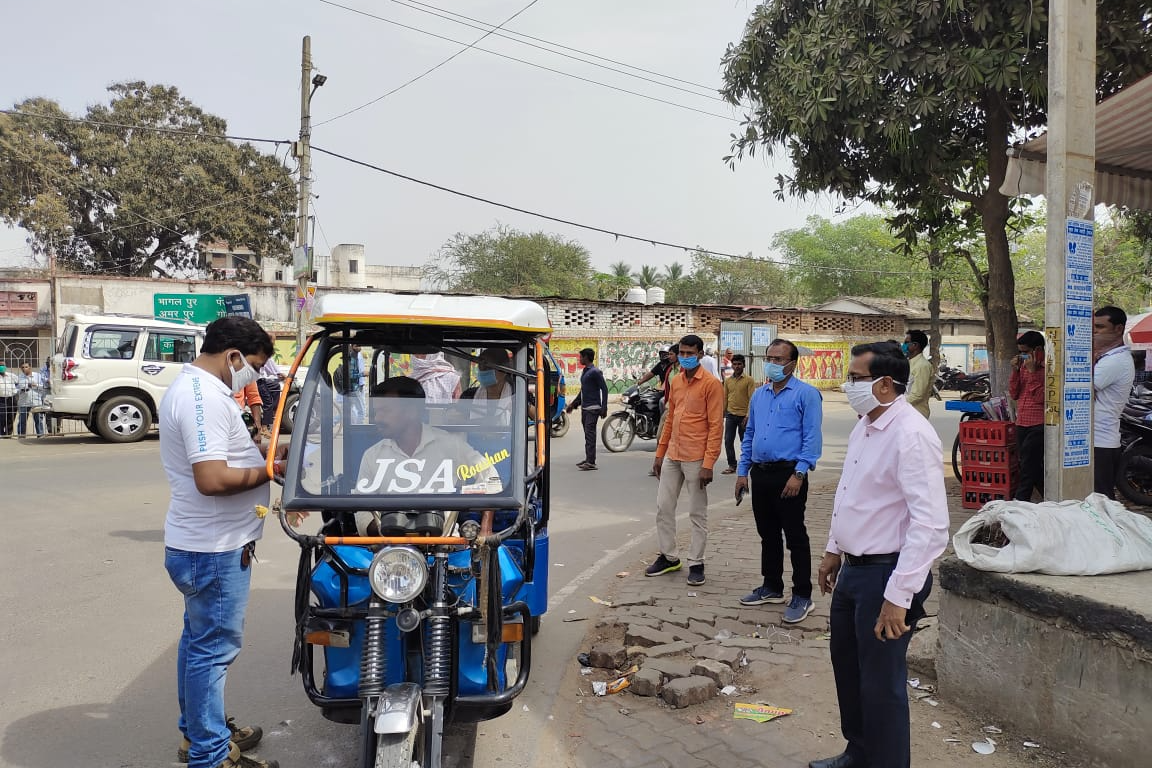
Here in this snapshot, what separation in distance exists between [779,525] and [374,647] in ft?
11.5

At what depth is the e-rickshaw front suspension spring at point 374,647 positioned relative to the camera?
292 cm

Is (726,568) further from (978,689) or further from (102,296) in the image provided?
(102,296)

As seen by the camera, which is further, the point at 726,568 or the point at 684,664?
the point at 726,568

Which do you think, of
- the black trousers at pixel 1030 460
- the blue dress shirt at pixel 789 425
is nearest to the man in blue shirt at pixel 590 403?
the black trousers at pixel 1030 460

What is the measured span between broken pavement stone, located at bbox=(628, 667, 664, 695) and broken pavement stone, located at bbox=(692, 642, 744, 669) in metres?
0.41

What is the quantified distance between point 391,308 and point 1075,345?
373cm

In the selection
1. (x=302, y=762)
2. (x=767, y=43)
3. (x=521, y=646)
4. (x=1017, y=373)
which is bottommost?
(x=302, y=762)

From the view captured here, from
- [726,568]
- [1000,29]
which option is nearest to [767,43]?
[1000,29]

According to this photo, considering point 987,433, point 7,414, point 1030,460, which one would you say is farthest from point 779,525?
point 7,414

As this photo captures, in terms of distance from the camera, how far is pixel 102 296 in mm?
23438

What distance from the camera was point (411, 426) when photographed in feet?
12.0

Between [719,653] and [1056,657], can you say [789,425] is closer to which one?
[719,653]

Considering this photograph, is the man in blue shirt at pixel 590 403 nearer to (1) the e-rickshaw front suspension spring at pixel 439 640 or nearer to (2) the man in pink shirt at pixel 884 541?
(2) the man in pink shirt at pixel 884 541

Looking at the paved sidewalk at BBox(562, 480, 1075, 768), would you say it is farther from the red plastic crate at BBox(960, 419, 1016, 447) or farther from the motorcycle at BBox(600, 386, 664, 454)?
the motorcycle at BBox(600, 386, 664, 454)
